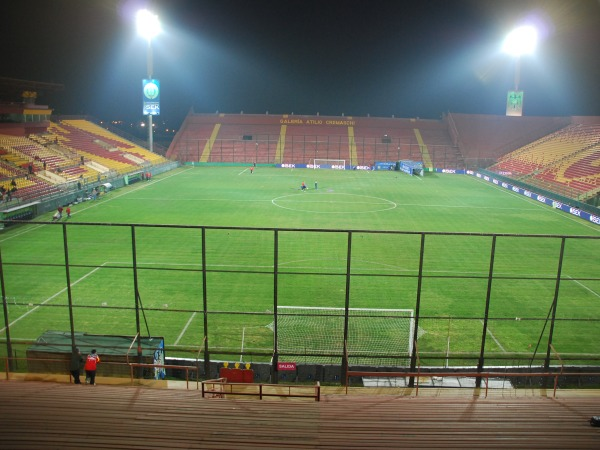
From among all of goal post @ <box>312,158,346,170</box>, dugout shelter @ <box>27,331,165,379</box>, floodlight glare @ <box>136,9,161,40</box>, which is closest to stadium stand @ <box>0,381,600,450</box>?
dugout shelter @ <box>27,331,165,379</box>

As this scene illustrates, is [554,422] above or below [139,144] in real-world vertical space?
below

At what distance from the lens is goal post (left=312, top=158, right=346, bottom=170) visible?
2916 inches

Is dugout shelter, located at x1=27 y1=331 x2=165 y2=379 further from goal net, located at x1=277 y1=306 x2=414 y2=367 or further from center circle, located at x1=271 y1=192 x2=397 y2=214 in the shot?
center circle, located at x1=271 y1=192 x2=397 y2=214

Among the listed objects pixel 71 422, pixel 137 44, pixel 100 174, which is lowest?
pixel 71 422

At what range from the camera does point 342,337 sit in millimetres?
17672

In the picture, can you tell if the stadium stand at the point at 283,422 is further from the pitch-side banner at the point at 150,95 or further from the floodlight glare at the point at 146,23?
the floodlight glare at the point at 146,23

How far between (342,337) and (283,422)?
9.05 metres

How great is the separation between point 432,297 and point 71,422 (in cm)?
1633

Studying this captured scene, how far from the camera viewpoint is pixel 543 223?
118 feet

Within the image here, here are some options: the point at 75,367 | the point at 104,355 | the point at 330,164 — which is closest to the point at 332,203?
the point at 104,355

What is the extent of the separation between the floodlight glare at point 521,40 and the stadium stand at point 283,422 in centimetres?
6590

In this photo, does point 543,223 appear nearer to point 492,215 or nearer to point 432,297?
point 492,215

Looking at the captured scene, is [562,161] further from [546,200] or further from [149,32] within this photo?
[149,32]

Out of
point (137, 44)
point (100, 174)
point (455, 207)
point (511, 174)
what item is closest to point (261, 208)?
point (455, 207)
